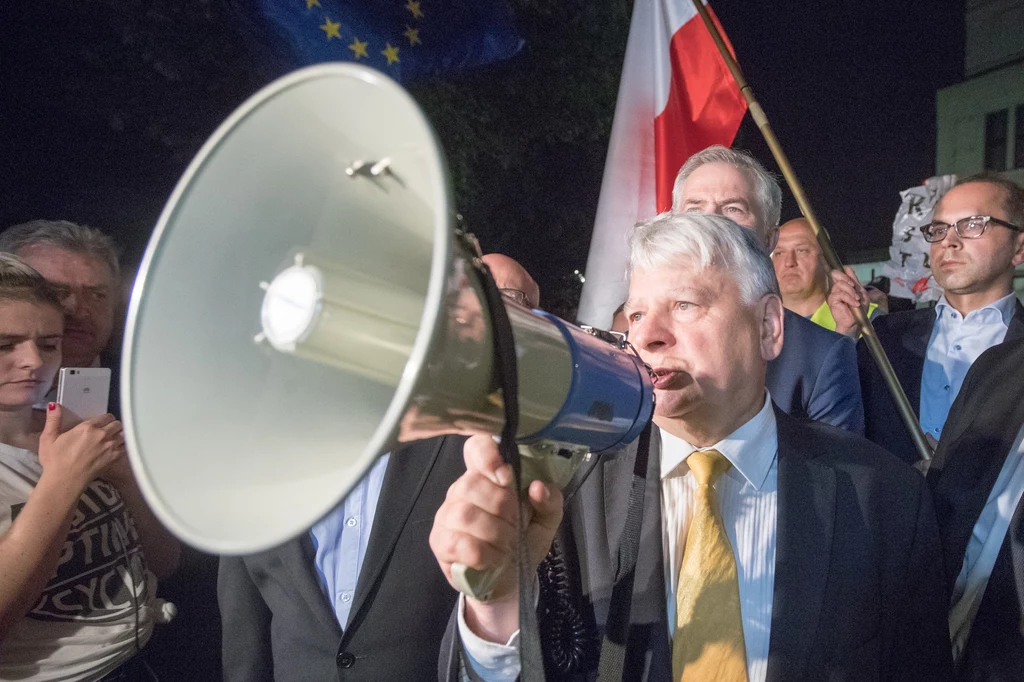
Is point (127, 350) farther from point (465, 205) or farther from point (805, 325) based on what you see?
point (465, 205)

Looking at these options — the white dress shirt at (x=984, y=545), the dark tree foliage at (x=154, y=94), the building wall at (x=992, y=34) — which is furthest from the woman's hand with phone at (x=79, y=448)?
the building wall at (x=992, y=34)

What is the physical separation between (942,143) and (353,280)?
28.3 meters

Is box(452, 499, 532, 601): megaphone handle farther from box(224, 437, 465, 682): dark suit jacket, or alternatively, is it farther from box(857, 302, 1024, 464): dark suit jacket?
box(857, 302, 1024, 464): dark suit jacket

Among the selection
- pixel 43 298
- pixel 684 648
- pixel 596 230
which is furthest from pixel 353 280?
pixel 596 230

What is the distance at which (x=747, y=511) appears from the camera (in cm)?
174

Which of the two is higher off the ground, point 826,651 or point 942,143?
point 942,143

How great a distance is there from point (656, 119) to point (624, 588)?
3175mm

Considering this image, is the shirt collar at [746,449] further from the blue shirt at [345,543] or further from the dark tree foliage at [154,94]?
the dark tree foliage at [154,94]

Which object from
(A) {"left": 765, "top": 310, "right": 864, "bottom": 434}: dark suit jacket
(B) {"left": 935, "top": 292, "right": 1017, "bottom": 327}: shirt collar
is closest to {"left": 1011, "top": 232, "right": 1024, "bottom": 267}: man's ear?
(B) {"left": 935, "top": 292, "right": 1017, "bottom": 327}: shirt collar

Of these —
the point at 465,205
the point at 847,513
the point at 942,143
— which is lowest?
the point at 847,513

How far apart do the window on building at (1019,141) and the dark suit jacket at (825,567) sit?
2603 cm

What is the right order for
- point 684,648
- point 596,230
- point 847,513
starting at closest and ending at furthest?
1. point 684,648
2. point 847,513
3. point 596,230

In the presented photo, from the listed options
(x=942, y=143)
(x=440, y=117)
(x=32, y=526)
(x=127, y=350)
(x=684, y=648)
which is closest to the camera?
(x=127, y=350)

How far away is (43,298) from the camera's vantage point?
7.03 ft
